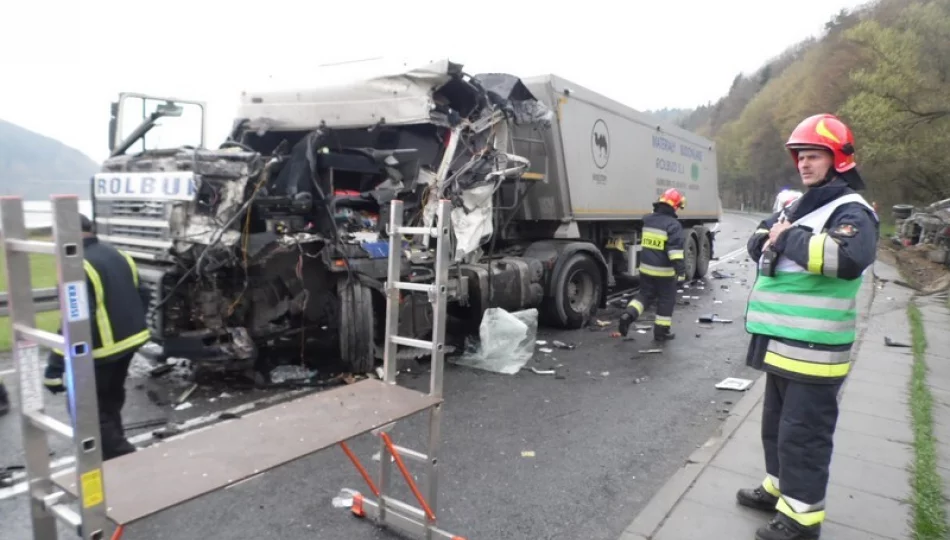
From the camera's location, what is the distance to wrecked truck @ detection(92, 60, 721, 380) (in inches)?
191

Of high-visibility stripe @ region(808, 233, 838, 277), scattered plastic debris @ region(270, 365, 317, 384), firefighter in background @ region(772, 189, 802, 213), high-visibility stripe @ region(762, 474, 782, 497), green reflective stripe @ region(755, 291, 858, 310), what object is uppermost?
firefighter in background @ region(772, 189, 802, 213)

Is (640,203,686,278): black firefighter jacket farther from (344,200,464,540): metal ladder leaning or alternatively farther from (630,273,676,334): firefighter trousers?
(344,200,464,540): metal ladder leaning

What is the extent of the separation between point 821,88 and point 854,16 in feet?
54.0

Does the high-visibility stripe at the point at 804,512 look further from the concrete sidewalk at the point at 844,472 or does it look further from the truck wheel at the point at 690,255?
the truck wheel at the point at 690,255

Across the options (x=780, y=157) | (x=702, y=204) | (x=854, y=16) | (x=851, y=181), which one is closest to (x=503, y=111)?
(x=851, y=181)

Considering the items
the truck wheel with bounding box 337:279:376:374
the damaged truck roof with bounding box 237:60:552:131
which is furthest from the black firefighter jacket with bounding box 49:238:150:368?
the damaged truck roof with bounding box 237:60:552:131

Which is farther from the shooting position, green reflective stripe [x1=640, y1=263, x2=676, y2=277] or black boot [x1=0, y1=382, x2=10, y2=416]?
green reflective stripe [x1=640, y1=263, x2=676, y2=277]

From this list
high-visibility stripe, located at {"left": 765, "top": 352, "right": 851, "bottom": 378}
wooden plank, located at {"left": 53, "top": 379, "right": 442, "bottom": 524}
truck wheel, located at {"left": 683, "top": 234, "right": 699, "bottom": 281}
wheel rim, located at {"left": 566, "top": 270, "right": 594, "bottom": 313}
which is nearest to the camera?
wooden plank, located at {"left": 53, "top": 379, "right": 442, "bottom": 524}

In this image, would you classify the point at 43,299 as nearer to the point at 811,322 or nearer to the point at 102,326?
the point at 102,326

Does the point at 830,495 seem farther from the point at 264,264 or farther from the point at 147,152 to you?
the point at 147,152

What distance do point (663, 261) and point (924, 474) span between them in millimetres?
3893

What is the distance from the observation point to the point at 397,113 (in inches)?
237

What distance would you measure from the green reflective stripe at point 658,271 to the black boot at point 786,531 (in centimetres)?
446

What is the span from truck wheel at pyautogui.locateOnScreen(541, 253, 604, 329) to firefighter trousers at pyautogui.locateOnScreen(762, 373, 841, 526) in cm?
463
